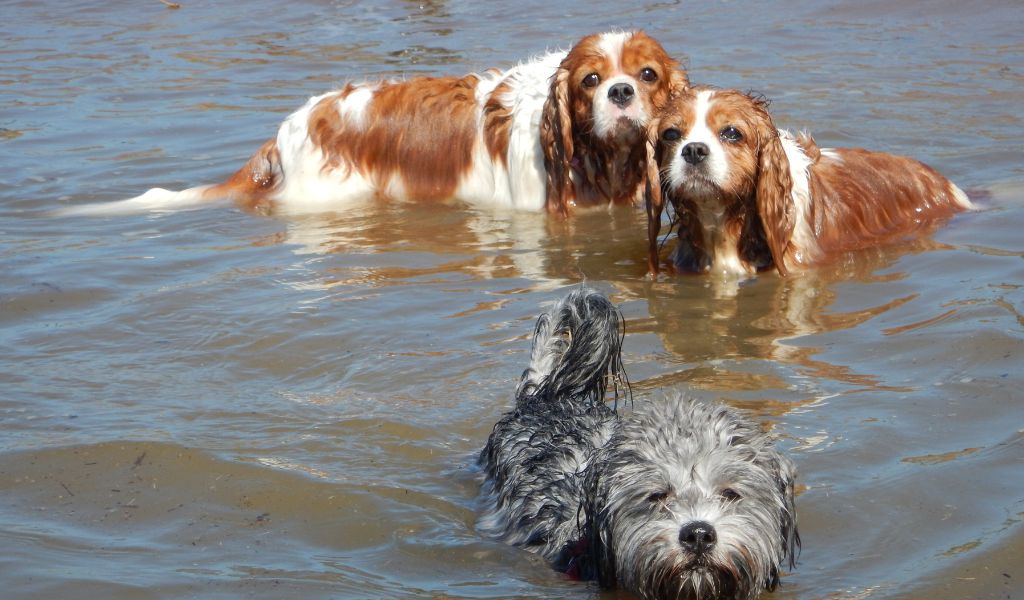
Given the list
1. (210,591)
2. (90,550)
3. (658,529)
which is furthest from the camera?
(90,550)

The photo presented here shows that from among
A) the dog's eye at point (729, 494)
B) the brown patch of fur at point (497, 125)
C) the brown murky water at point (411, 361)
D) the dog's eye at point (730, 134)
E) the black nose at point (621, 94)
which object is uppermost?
the black nose at point (621, 94)

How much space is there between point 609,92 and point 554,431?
12.3ft

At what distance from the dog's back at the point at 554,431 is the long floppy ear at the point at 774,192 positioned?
2.34 m

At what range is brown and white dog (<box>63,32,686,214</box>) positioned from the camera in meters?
8.16

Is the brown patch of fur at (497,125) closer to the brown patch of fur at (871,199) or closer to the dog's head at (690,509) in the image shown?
the brown patch of fur at (871,199)

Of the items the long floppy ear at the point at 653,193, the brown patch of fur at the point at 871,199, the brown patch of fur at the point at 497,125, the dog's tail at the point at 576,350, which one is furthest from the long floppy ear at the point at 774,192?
the dog's tail at the point at 576,350

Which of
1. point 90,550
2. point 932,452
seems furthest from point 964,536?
point 90,550

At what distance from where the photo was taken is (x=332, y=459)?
491cm

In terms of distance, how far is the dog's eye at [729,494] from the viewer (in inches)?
139

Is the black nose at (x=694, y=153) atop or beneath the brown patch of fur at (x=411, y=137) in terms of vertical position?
atop

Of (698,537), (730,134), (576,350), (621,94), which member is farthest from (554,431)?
(621,94)

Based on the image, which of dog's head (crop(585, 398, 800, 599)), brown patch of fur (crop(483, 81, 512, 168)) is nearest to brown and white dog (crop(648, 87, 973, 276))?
brown patch of fur (crop(483, 81, 512, 168))

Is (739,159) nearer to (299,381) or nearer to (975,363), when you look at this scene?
(975,363)

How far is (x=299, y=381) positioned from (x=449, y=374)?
596 millimetres
